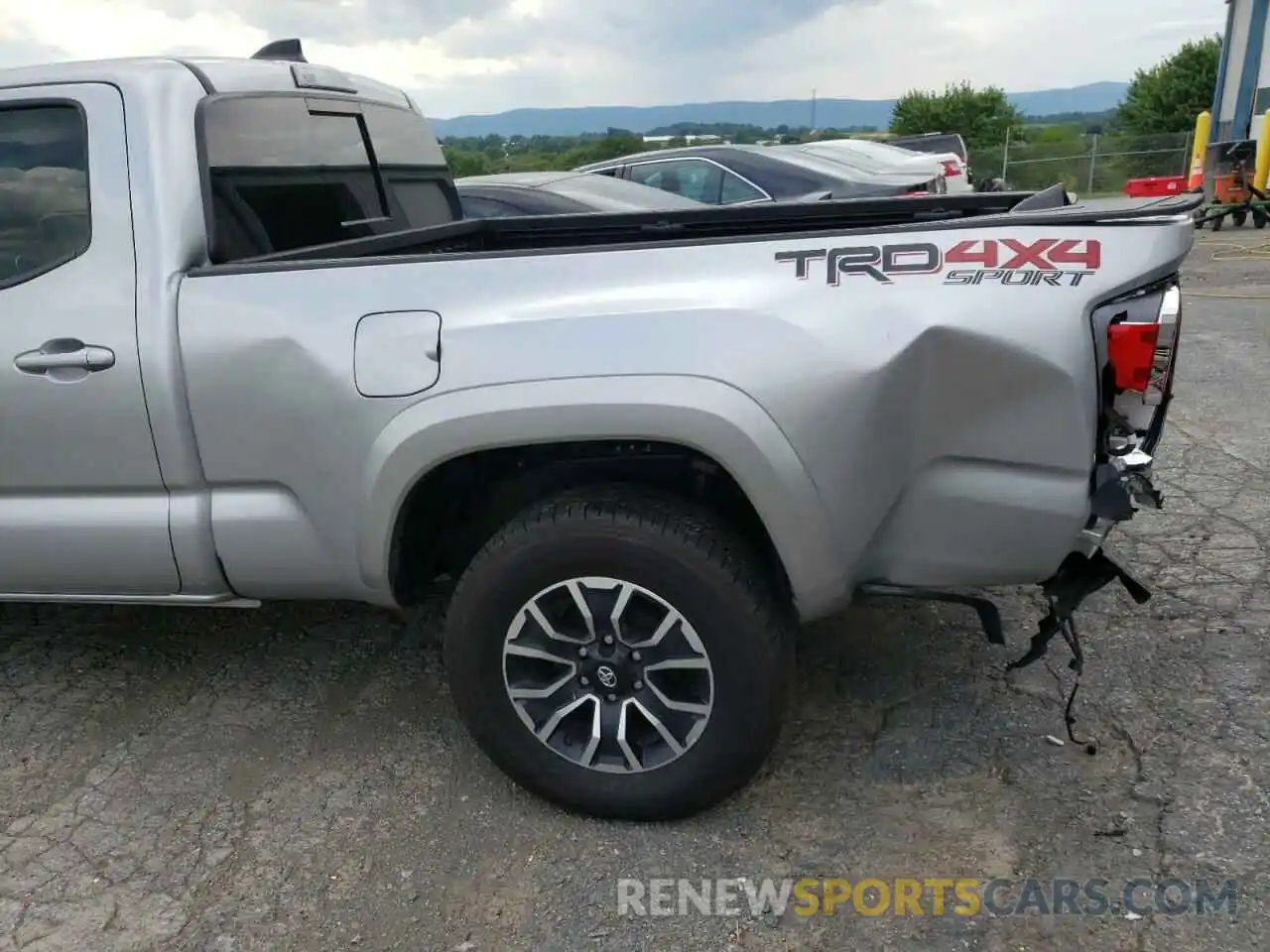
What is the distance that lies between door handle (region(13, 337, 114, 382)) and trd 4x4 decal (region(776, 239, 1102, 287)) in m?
1.90

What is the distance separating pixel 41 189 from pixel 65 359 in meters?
0.54

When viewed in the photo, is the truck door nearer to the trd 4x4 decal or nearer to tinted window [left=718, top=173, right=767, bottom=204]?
the trd 4x4 decal

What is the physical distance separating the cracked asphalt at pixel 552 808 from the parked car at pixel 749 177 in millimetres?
6081

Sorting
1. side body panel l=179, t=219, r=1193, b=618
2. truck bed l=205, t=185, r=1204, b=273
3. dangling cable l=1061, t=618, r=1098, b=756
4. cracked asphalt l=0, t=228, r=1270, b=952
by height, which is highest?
truck bed l=205, t=185, r=1204, b=273

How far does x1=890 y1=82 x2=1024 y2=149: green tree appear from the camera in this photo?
47.0m

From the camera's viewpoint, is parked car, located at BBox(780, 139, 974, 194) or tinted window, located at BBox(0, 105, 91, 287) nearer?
tinted window, located at BBox(0, 105, 91, 287)

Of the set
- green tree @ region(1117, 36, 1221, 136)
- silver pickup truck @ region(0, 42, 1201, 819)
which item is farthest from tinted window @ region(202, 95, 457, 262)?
green tree @ region(1117, 36, 1221, 136)

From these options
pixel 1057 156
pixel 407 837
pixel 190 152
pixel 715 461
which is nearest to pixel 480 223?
pixel 190 152

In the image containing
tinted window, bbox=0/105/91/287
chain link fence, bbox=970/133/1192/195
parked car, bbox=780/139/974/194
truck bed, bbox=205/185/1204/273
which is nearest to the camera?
tinted window, bbox=0/105/91/287

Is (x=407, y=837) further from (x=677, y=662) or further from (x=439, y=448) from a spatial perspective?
(x=439, y=448)

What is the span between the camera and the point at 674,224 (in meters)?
4.02

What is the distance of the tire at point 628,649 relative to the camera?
8.25 feet
